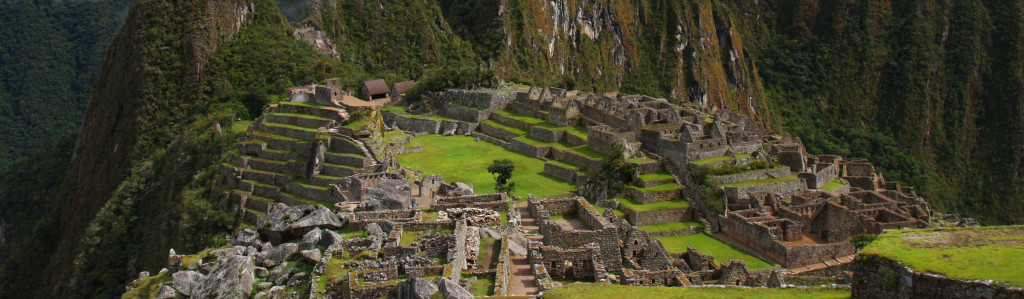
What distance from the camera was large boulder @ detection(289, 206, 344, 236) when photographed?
67.6 ft

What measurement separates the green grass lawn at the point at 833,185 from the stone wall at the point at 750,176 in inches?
110

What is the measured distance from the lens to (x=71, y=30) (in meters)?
142

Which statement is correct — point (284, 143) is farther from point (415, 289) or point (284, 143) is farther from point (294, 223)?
point (415, 289)

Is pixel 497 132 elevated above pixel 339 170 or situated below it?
above

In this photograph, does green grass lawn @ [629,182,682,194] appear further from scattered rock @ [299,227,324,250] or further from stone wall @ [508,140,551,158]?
scattered rock @ [299,227,324,250]

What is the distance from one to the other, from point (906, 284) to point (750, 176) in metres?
35.1

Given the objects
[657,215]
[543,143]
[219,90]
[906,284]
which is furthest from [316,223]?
[219,90]

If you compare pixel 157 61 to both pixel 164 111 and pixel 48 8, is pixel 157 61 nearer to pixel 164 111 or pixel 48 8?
pixel 164 111

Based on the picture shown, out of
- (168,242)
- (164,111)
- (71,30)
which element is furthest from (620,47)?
(168,242)

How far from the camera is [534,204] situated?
23688mm

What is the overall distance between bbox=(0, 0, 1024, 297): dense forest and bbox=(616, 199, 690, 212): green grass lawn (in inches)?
740

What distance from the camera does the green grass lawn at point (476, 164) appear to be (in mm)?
44609

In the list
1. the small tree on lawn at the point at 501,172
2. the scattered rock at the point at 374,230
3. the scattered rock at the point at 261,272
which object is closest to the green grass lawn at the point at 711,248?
the small tree on lawn at the point at 501,172

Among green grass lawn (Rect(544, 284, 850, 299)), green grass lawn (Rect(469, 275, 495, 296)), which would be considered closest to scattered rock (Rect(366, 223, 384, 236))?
green grass lawn (Rect(469, 275, 495, 296))
